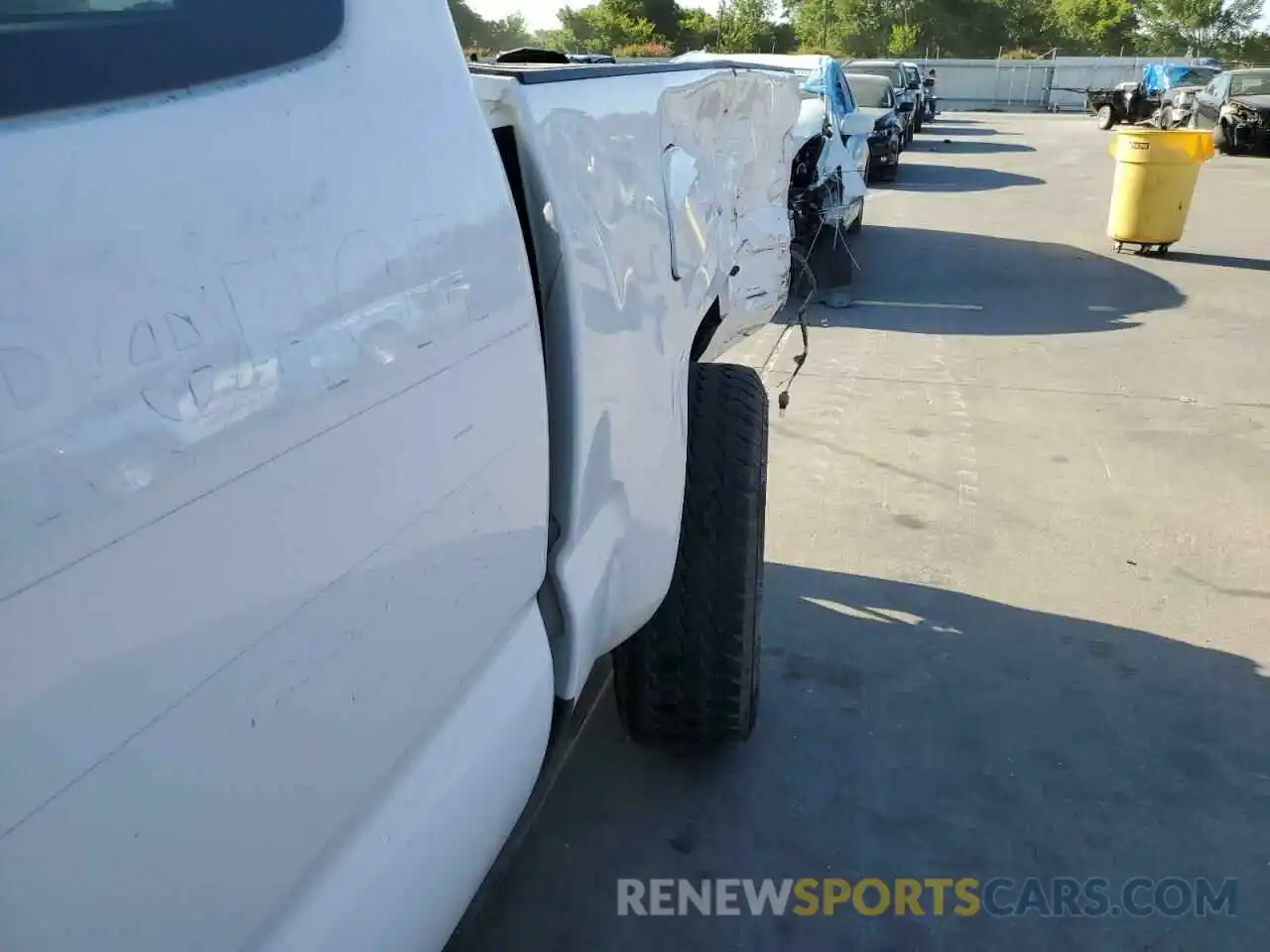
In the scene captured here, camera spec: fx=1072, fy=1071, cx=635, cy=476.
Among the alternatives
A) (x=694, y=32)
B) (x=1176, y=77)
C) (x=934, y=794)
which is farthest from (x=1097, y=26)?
(x=934, y=794)

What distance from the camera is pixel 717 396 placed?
2.62 metres

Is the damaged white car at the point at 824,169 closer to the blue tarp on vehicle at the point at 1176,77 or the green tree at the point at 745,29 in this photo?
the blue tarp on vehicle at the point at 1176,77

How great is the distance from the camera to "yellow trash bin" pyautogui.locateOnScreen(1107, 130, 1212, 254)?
8.87 m

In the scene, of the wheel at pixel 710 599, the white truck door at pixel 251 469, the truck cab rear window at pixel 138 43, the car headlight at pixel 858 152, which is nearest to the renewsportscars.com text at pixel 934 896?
the wheel at pixel 710 599

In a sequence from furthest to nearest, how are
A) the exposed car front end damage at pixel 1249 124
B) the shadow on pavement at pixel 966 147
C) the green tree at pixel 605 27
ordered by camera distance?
the green tree at pixel 605 27 < the shadow on pavement at pixel 966 147 < the exposed car front end damage at pixel 1249 124

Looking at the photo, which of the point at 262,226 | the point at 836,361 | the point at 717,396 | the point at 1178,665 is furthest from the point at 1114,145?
the point at 262,226

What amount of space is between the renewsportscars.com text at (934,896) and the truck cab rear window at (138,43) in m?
1.89

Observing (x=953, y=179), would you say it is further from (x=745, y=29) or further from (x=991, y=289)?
(x=745, y=29)

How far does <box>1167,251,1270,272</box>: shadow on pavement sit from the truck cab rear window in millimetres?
9833

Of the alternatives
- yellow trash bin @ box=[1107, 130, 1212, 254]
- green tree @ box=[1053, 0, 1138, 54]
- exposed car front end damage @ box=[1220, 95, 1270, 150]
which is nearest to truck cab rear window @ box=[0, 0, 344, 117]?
yellow trash bin @ box=[1107, 130, 1212, 254]

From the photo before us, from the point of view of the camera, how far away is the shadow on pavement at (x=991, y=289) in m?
7.41

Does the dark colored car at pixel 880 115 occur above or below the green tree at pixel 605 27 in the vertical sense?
above

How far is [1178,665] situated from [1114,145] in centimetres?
740

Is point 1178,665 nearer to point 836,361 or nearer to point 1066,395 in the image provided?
point 1066,395
